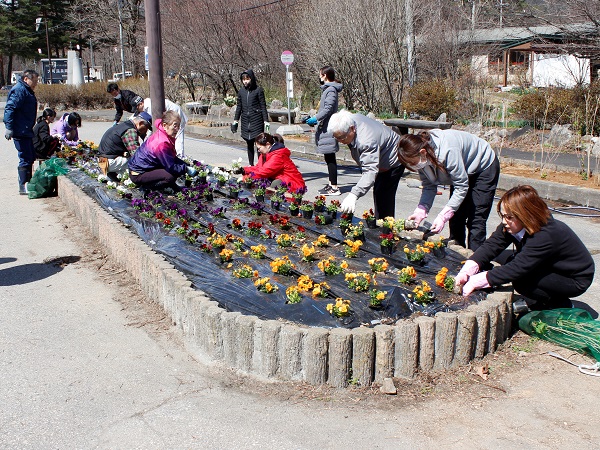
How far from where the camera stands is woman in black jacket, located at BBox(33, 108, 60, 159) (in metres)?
10.9

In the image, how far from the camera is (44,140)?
10891 mm

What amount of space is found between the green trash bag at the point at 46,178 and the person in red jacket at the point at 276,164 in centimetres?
356

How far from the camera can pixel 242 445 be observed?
3.31 metres

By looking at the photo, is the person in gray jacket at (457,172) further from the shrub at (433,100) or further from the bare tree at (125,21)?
the bare tree at (125,21)

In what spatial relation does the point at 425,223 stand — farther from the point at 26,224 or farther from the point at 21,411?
the point at 26,224

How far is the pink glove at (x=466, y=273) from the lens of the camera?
4586 millimetres

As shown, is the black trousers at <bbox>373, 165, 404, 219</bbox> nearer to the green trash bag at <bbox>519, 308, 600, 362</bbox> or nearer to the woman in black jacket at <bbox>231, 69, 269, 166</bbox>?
the green trash bag at <bbox>519, 308, 600, 362</bbox>

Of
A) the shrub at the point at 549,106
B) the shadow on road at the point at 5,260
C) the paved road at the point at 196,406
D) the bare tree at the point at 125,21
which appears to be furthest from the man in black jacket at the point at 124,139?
the bare tree at the point at 125,21

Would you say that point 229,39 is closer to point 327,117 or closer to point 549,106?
point 549,106

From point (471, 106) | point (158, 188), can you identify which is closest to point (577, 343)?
point (158, 188)

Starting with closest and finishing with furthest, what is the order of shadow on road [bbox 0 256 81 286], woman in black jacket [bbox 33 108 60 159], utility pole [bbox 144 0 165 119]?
1. shadow on road [bbox 0 256 81 286]
2. utility pole [bbox 144 0 165 119]
3. woman in black jacket [bbox 33 108 60 159]

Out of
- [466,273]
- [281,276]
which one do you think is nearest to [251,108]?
[281,276]

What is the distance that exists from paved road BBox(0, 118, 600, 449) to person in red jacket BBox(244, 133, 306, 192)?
359cm

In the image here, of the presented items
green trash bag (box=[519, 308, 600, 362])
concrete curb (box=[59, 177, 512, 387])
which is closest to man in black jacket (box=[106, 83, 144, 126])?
concrete curb (box=[59, 177, 512, 387])
